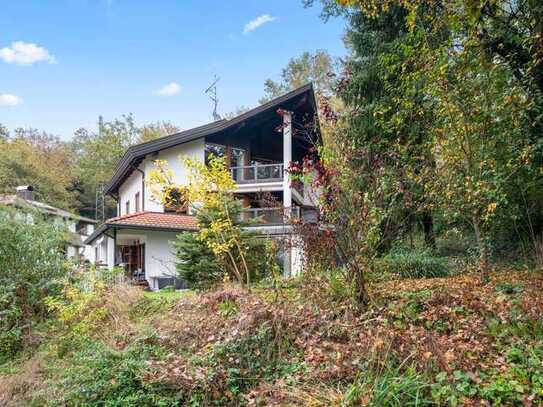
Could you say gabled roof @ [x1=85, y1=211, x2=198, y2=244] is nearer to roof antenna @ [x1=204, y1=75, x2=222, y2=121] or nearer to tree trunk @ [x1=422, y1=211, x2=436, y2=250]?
tree trunk @ [x1=422, y1=211, x2=436, y2=250]

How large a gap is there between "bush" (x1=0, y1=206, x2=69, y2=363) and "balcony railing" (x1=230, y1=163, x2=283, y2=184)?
32.4 ft

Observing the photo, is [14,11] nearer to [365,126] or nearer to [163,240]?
[163,240]

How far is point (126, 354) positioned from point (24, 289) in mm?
3831

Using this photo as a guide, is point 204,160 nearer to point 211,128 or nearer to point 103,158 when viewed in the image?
point 211,128

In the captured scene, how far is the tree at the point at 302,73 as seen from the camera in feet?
95.3

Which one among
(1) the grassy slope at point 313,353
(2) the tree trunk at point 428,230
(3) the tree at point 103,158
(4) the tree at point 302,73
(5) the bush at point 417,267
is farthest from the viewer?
(3) the tree at point 103,158

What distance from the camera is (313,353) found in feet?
14.2

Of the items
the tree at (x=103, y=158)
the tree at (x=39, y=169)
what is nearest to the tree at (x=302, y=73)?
the tree at (x=103, y=158)

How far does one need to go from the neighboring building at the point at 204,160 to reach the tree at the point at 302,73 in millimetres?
11465

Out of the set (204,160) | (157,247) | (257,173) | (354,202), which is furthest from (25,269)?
(257,173)

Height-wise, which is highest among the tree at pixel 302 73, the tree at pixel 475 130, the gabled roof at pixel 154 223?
the tree at pixel 302 73

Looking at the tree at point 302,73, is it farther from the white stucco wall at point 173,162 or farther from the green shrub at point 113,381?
the green shrub at point 113,381

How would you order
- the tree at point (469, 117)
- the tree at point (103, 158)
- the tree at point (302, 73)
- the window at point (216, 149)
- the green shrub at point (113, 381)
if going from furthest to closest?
the tree at point (103, 158) → the tree at point (302, 73) → the window at point (216, 149) → the tree at point (469, 117) → the green shrub at point (113, 381)

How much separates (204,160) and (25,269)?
9.97 m
